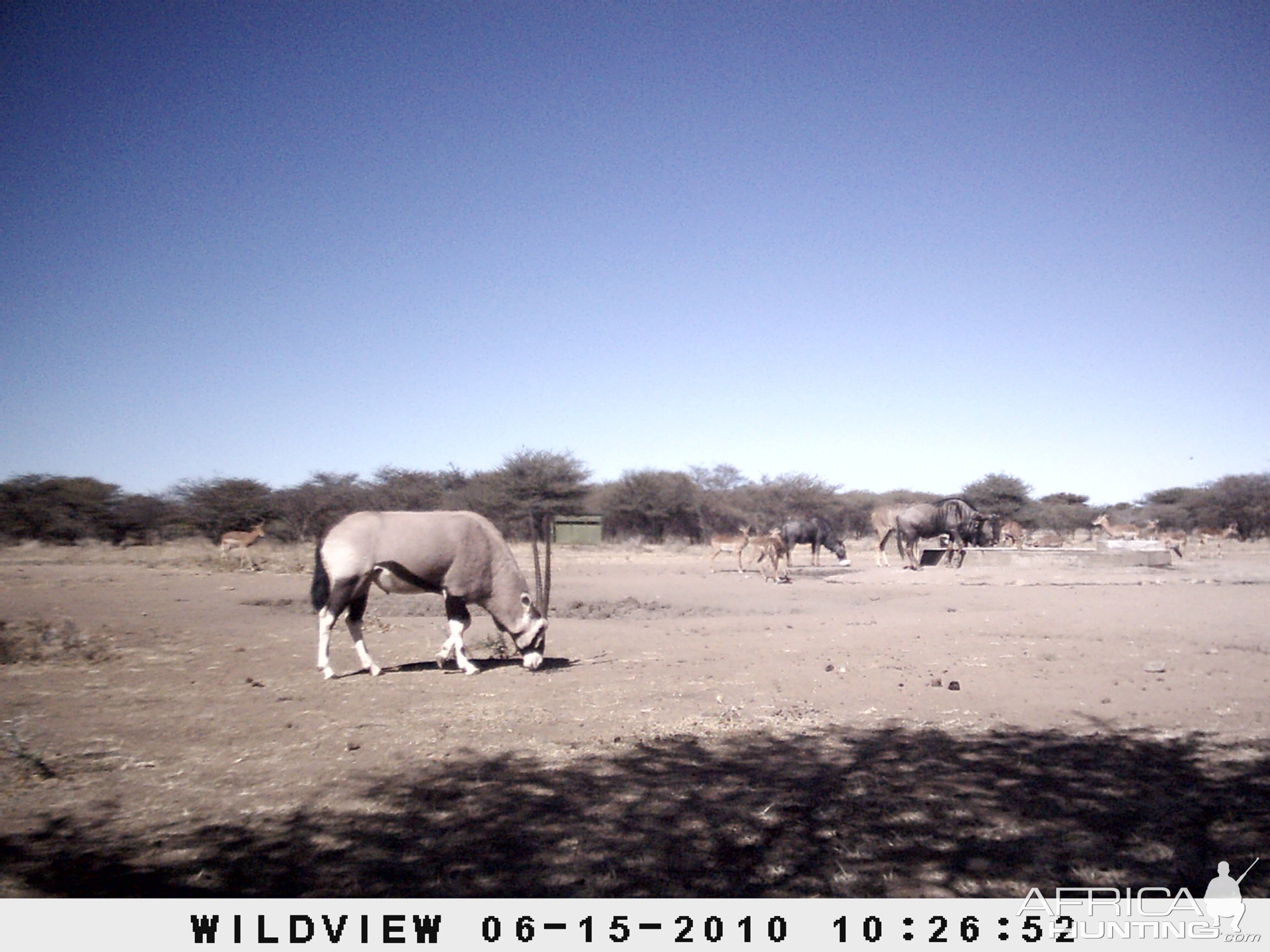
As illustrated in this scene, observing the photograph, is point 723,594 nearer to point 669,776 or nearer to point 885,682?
point 885,682

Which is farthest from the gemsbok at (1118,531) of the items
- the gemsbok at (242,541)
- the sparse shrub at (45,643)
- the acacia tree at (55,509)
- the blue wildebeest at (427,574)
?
the acacia tree at (55,509)

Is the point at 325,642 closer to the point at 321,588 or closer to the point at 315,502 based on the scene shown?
the point at 321,588

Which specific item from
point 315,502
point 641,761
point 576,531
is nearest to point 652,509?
point 576,531

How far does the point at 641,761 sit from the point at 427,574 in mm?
4694

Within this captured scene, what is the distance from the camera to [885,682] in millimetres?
8961

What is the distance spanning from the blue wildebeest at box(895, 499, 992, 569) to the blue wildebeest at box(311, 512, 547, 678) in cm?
2152

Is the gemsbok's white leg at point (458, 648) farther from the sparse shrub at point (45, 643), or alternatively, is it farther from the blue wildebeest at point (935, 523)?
the blue wildebeest at point (935, 523)

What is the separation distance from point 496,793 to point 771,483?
65.8m

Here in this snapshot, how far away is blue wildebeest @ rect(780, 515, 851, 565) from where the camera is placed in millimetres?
29938

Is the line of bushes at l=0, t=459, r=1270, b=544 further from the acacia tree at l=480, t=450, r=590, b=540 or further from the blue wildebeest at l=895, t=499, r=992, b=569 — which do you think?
the blue wildebeest at l=895, t=499, r=992, b=569

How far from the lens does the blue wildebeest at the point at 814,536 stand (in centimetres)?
2994

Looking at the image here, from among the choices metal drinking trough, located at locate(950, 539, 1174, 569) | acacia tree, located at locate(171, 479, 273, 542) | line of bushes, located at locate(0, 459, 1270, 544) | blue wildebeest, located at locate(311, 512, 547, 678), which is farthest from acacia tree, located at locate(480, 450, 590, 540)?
blue wildebeest, located at locate(311, 512, 547, 678)

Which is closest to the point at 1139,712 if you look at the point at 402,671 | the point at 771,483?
the point at 402,671
